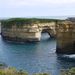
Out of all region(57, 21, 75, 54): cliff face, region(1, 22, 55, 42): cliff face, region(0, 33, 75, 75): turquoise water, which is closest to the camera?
region(0, 33, 75, 75): turquoise water

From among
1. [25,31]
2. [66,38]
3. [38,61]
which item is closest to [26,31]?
[25,31]

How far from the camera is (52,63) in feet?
177

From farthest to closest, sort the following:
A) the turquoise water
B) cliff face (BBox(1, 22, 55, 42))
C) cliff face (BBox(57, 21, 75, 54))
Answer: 1. cliff face (BBox(1, 22, 55, 42))
2. cliff face (BBox(57, 21, 75, 54))
3. the turquoise water

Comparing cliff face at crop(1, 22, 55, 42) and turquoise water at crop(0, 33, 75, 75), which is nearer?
turquoise water at crop(0, 33, 75, 75)

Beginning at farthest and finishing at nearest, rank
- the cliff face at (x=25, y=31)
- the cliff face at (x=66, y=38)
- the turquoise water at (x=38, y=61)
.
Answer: the cliff face at (x=25, y=31)
the cliff face at (x=66, y=38)
the turquoise water at (x=38, y=61)

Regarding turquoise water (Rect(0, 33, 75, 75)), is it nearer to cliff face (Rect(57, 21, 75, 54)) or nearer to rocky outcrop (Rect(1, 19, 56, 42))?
cliff face (Rect(57, 21, 75, 54))

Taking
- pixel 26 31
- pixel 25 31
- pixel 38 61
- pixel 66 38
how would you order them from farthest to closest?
pixel 25 31 → pixel 26 31 → pixel 66 38 → pixel 38 61

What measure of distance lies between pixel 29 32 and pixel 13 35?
690cm

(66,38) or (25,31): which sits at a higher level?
(66,38)

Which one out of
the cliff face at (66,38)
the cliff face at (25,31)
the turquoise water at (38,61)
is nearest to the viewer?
the turquoise water at (38,61)

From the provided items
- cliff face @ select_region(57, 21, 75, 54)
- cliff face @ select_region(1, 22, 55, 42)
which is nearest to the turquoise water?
cliff face @ select_region(57, 21, 75, 54)

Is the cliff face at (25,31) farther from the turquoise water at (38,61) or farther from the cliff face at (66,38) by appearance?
the cliff face at (66,38)

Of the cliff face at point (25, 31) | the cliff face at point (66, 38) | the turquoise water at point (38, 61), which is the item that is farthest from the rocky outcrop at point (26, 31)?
the cliff face at point (66, 38)

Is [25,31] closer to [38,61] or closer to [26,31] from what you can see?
[26,31]
